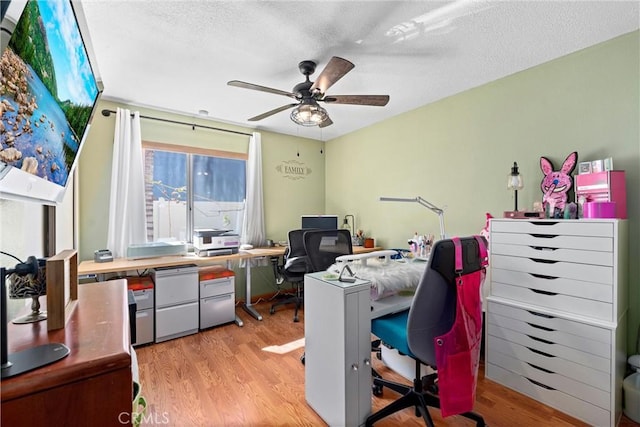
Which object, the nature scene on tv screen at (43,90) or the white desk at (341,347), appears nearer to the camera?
the nature scene on tv screen at (43,90)

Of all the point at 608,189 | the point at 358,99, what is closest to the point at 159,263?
the point at 358,99

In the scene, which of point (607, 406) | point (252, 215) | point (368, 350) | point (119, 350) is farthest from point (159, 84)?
point (607, 406)

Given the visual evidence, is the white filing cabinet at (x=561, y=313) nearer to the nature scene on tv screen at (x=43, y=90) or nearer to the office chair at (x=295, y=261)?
the office chair at (x=295, y=261)

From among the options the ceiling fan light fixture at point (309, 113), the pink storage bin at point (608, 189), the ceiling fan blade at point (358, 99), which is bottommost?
the pink storage bin at point (608, 189)

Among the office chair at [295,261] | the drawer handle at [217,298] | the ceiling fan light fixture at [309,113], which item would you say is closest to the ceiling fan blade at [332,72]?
the ceiling fan light fixture at [309,113]

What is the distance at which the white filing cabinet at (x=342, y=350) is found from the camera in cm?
147

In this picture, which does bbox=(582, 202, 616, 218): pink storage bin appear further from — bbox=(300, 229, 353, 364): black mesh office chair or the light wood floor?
bbox=(300, 229, 353, 364): black mesh office chair

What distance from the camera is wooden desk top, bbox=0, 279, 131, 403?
Answer: 55cm

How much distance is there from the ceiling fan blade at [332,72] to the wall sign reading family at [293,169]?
2.16m

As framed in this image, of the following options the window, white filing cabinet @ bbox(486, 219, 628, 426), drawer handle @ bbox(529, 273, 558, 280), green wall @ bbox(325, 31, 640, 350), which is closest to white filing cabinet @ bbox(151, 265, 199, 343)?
the window

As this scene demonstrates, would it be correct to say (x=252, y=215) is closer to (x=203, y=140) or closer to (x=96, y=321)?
(x=203, y=140)

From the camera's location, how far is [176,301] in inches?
107

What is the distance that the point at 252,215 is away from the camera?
3.79 metres

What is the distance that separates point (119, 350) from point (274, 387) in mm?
1590
